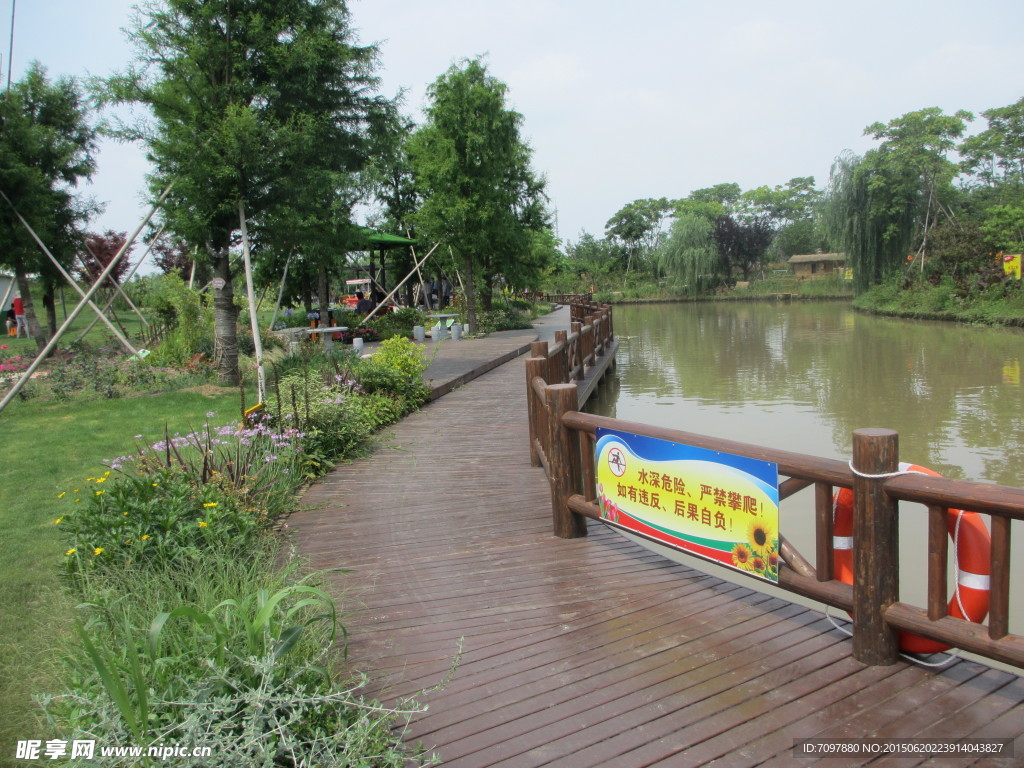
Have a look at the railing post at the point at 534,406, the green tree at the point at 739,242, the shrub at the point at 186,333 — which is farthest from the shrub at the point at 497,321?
the green tree at the point at 739,242

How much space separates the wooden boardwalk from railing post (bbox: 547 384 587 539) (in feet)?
0.45

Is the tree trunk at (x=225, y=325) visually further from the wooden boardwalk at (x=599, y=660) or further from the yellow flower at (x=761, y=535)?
the yellow flower at (x=761, y=535)

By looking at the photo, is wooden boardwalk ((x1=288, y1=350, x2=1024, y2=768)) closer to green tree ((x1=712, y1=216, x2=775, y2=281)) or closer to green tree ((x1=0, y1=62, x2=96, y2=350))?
green tree ((x1=0, y1=62, x2=96, y2=350))

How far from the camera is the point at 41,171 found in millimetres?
15953

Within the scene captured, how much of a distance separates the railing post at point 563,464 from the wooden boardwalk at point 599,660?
138mm

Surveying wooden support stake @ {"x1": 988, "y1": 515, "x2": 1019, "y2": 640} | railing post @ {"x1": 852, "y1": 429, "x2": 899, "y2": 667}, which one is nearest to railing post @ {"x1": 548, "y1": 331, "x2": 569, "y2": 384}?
railing post @ {"x1": 852, "y1": 429, "x2": 899, "y2": 667}

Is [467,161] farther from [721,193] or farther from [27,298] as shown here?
[721,193]

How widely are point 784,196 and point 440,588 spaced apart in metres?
91.1

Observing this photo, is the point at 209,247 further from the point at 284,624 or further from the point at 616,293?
the point at 616,293

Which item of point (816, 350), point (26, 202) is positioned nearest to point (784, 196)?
point (816, 350)

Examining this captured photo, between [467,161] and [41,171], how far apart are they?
10252 millimetres

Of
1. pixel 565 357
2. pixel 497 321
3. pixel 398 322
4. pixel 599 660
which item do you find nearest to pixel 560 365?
pixel 565 357

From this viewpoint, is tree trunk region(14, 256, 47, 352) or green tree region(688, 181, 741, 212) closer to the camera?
tree trunk region(14, 256, 47, 352)

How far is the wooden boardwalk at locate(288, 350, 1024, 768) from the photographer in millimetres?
2750
